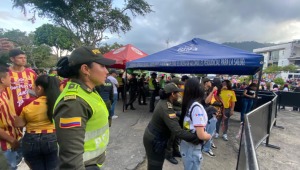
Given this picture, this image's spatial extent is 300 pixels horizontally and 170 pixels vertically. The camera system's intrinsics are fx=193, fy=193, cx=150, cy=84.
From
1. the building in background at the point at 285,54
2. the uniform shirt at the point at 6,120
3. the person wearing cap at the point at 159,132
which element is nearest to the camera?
the uniform shirt at the point at 6,120

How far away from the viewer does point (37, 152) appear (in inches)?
84.3

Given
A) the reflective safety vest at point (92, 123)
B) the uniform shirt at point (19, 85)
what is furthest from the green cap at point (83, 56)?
the uniform shirt at point (19, 85)

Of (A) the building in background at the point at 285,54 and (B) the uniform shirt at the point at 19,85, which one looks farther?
(A) the building in background at the point at 285,54

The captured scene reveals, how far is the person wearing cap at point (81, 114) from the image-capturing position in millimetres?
1128

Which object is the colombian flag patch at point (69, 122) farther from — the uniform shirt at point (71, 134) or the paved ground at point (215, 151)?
the paved ground at point (215, 151)

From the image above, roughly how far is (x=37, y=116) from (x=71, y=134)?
1274mm

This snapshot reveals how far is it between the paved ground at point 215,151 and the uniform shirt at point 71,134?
1581mm

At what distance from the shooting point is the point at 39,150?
2.14 m

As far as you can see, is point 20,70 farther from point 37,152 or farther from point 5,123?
point 37,152

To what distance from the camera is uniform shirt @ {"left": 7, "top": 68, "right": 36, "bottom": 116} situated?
3077 millimetres

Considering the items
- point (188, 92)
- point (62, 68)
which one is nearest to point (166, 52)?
point (188, 92)

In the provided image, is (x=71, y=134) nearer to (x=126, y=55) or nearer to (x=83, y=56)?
(x=83, y=56)

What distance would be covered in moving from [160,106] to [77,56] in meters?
1.52

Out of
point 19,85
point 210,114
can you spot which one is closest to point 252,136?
point 210,114
